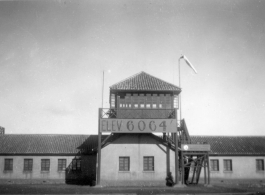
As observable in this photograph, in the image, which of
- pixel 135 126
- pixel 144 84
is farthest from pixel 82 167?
pixel 144 84

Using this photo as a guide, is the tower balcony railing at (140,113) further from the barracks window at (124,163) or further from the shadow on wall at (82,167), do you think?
the shadow on wall at (82,167)

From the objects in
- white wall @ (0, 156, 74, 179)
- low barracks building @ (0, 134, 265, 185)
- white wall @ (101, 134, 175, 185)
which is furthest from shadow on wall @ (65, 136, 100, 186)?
white wall @ (101, 134, 175, 185)

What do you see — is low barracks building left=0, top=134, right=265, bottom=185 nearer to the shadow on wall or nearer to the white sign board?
the shadow on wall

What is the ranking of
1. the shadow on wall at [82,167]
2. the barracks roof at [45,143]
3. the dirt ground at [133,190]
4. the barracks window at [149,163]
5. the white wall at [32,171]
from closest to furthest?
the dirt ground at [133,190]
the barracks window at [149,163]
the white wall at [32,171]
the shadow on wall at [82,167]
the barracks roof at [45,143]

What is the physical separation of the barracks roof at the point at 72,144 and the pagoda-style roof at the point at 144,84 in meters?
10.4

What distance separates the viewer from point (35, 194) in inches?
714

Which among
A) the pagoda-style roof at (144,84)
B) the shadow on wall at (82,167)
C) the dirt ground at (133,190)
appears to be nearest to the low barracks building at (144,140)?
the pagoda-style roof at (144,84)

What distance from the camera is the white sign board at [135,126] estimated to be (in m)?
23.5

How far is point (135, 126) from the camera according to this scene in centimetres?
2367

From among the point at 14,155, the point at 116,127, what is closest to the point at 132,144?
the point at 116,127

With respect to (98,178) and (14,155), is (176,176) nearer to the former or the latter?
(98,178)

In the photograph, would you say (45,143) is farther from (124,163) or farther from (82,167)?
(124,163)

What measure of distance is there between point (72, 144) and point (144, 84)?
13102 mm

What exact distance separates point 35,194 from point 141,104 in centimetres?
1130
